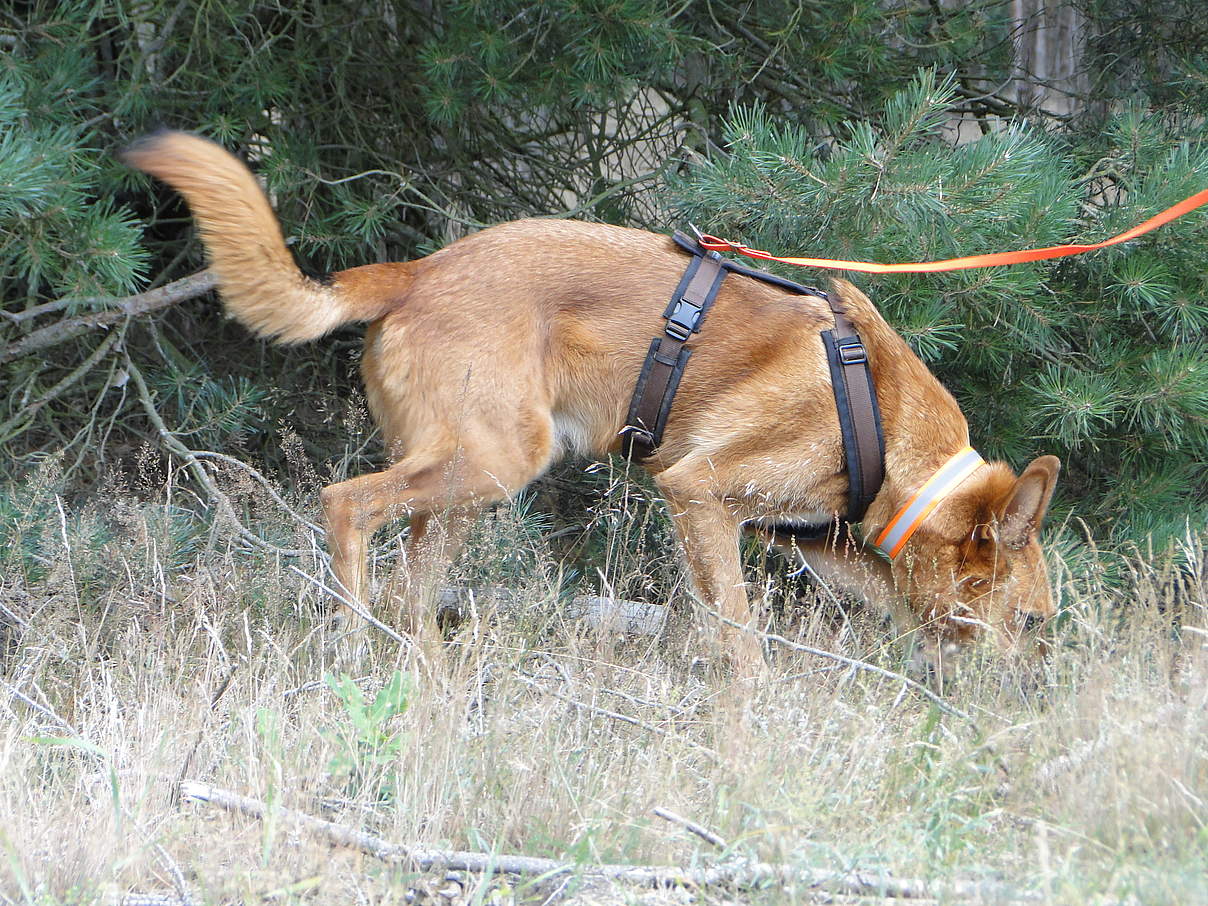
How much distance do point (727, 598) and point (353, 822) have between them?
1850mm

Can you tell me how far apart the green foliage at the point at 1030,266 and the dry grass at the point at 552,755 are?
114cm

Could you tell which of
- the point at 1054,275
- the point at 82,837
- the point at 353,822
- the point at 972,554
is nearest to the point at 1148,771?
the point at 972,554

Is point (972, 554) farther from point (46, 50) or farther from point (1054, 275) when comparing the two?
point (46, 50)

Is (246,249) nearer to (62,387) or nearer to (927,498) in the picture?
(62,387)

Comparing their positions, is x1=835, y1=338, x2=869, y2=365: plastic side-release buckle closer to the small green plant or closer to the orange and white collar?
the orange and white collar

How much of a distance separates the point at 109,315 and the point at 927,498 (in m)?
3.43

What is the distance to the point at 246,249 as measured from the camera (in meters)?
3.80

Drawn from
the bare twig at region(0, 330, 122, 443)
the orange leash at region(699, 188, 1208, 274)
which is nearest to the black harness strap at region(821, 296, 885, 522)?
the orange leash at region(699, 188, 1208, 274)

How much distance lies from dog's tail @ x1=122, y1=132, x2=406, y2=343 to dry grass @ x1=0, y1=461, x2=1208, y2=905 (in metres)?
Result: 0.87

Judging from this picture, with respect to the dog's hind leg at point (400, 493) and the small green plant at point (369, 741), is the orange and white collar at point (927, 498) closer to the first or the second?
the dog's hind leg at point (400, 493)

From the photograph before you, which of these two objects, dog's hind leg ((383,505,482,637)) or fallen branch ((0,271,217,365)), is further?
fallen branch ((0,271,217,365))

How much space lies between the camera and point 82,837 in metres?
2.45

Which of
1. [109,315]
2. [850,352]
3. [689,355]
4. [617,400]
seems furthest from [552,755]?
[109,315]

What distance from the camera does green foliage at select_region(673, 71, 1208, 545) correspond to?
403 centimetres
